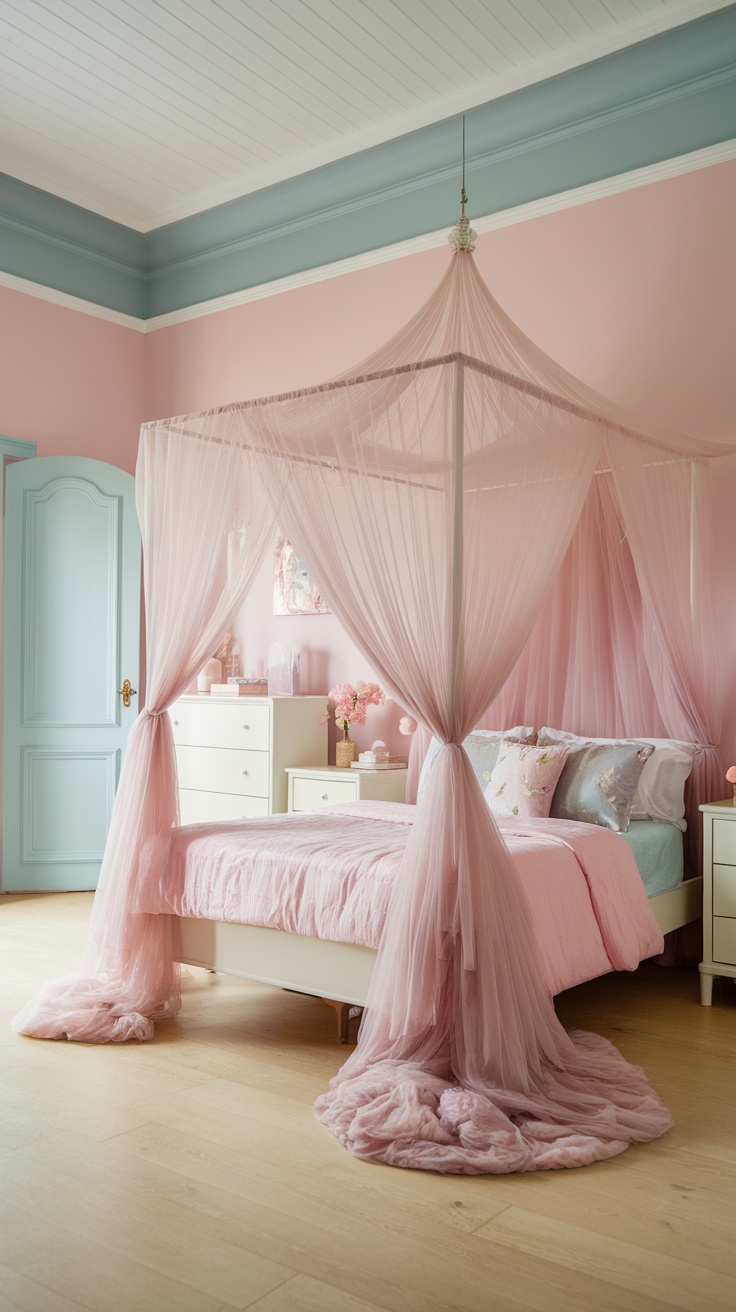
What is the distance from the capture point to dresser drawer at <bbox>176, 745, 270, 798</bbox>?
225 inches

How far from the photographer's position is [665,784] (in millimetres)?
4426

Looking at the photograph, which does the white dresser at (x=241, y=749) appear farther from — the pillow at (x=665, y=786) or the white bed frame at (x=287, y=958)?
the pillow at (x=665, y=786)

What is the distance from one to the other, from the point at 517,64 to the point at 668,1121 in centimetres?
449

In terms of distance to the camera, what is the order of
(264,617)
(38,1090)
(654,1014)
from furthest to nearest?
1. (264,617)
2. (654,1014)
3. (38,1090)

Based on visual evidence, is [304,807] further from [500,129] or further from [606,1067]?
[500,129]

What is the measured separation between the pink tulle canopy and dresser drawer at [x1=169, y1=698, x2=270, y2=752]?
1592 mm

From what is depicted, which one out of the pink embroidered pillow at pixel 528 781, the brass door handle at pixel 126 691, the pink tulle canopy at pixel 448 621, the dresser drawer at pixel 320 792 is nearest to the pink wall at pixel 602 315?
the pink tulle canopy at pixel 448 621

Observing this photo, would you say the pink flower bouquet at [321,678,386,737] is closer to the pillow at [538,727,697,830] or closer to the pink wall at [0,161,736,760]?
the pink wall at [0,161,736,760]

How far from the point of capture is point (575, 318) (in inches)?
202

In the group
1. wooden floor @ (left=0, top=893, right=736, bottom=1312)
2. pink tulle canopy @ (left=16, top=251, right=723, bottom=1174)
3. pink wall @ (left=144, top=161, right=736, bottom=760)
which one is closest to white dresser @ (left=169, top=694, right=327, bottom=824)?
pink wall @ (left=144, top=161, right=736, bottom=760)

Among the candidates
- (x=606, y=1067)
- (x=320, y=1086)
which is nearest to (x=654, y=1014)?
(x=606, y=1067)

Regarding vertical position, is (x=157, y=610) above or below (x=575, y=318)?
below

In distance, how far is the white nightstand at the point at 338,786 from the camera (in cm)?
538

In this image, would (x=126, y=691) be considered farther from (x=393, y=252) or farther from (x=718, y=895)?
(x=718, y=895)
